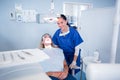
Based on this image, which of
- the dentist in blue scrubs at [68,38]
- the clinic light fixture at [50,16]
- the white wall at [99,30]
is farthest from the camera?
the clinic light fixture at [50,16]

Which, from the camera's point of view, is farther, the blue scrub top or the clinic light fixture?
the clinic light fixture

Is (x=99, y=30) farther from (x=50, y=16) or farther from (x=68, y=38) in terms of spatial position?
(x=50, y=16)

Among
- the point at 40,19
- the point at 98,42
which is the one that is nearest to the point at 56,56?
the point at 98,42

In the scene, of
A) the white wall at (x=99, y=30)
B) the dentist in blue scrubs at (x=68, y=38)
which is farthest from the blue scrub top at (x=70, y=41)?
the white wall at (x=99, y=30)

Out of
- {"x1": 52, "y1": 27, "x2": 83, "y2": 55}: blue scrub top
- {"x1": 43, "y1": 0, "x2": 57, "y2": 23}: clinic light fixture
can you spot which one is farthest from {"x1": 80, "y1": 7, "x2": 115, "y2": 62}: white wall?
{"x1": 43, "y1": 0, "x2": 57, "y2": 23}: clinic light fixture

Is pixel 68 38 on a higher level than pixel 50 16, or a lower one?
lower

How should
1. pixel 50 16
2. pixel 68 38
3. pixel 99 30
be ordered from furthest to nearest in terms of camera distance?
pixel 50 16 → pixel 68 38 → pixel 99 30

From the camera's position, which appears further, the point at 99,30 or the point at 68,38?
the point at 68,38

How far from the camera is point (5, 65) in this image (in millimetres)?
464

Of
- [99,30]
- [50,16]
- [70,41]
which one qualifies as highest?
[50,16]

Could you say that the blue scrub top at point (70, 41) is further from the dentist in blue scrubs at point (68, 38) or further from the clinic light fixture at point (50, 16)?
the clinic light fixture at point (50, 16)

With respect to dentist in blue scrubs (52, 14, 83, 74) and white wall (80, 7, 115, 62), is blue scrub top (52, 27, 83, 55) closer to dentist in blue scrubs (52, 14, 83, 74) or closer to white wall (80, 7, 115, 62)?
dentist in blue scrubs (52, 14, 83, 74)

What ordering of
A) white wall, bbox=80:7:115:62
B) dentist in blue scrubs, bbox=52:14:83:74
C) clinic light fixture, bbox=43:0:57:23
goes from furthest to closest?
clinic light fixture, bbox=43:0:57:23 → dentist in blue scrubs, bbox=52:14:83:74 → white wall, bbox=80:7:115:62

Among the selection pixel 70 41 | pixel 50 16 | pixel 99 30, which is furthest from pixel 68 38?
pixel 50 16
